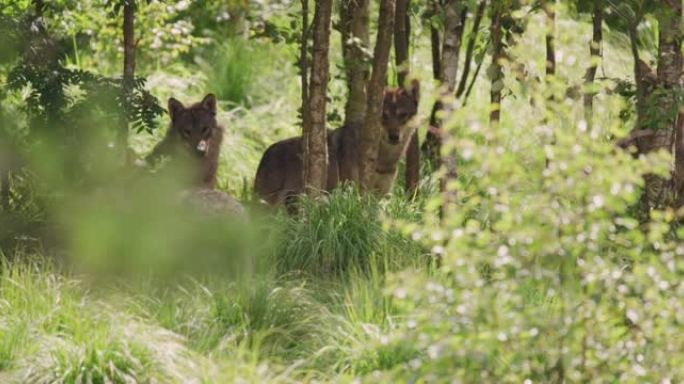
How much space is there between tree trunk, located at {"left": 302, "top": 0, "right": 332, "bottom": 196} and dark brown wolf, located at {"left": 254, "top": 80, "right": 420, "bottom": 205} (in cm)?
195

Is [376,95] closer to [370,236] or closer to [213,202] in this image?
[213,202]

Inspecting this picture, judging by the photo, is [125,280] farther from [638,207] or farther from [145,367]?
[638,207]

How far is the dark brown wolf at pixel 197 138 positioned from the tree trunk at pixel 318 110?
2.19 metres

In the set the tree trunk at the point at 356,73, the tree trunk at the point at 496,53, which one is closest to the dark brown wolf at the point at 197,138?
the tree trunk at the point at 356,73

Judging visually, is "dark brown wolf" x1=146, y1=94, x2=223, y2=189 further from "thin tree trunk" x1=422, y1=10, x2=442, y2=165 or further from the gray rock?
"thin tree trunk" x1=422, y1=10, x2=442, y2=165

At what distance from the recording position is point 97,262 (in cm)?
873

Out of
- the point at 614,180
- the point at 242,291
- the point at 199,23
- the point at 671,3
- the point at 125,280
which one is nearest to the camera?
the point at 614,180

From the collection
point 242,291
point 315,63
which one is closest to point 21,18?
point 315,63

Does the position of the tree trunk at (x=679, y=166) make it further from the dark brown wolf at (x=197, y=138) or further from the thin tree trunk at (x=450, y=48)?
the dark brown wolf at (x=197, y=138)

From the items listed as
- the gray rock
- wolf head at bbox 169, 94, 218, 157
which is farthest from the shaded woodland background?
wolf head at bbox 169, 94, 218, 157

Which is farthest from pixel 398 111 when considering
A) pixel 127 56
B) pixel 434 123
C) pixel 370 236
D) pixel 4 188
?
pixel 4 188

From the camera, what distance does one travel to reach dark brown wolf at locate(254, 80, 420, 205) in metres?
12.3

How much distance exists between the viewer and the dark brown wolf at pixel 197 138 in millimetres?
12297

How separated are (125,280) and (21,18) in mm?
2788
